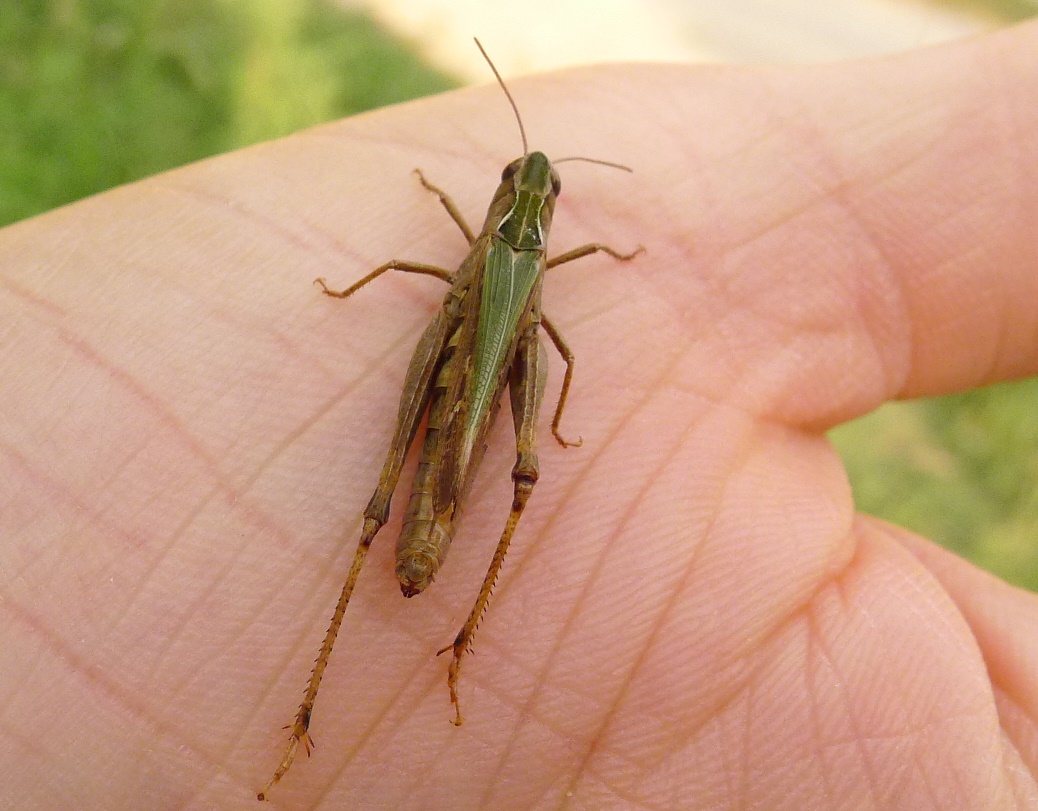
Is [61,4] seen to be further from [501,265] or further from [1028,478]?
[1028,478]

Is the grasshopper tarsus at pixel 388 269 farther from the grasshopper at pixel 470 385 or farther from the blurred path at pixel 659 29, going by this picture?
the blurred path at pixel 659 29

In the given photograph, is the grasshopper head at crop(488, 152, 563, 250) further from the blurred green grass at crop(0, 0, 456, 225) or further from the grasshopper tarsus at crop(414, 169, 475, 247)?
the blurred green grass at crop(0, 0, 456, 225)

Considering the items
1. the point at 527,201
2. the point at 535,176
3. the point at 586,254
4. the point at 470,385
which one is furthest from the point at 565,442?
the point at 535,176

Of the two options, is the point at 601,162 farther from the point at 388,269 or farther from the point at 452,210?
the point at 388,269

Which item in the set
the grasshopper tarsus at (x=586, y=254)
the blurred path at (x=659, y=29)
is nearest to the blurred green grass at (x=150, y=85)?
the blurred path at (x=659, y=29)

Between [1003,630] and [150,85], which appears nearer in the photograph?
[1003,630]

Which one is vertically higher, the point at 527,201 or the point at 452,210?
the point at 527,201

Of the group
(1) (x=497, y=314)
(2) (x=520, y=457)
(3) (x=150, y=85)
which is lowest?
(3) (x=150, y=85)

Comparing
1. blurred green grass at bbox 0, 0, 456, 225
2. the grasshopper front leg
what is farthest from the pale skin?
blurred green grass at bbox 0, 0, 456, 225
